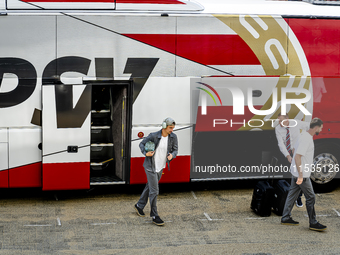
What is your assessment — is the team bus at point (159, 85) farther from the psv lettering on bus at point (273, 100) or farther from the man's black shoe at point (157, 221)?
the man's black shoe at point (157, 221)

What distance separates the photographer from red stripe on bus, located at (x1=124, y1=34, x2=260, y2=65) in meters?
9.19

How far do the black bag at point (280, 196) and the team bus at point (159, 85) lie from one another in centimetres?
124

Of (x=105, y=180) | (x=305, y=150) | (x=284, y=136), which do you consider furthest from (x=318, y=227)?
(x=105, y=180)

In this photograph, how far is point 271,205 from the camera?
8.94m

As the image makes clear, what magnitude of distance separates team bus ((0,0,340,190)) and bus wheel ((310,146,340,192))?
0.02 meters

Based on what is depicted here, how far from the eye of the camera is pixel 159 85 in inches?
364

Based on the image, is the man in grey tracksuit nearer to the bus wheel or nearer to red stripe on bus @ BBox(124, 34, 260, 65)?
red stripe on bus @ BBox(124, 34, 260, 65)

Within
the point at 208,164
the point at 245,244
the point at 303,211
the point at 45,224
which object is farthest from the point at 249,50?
the point at 45,224

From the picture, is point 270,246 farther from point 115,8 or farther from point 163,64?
point 115,8

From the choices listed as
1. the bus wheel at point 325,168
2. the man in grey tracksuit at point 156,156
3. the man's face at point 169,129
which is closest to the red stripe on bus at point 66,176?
the man in grey tracksuit at point 156,156

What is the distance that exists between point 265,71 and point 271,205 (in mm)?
2520

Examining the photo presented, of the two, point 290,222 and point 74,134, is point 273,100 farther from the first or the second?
point 74,134

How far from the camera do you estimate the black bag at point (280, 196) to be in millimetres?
8602

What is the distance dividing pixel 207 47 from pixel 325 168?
3.40 m
